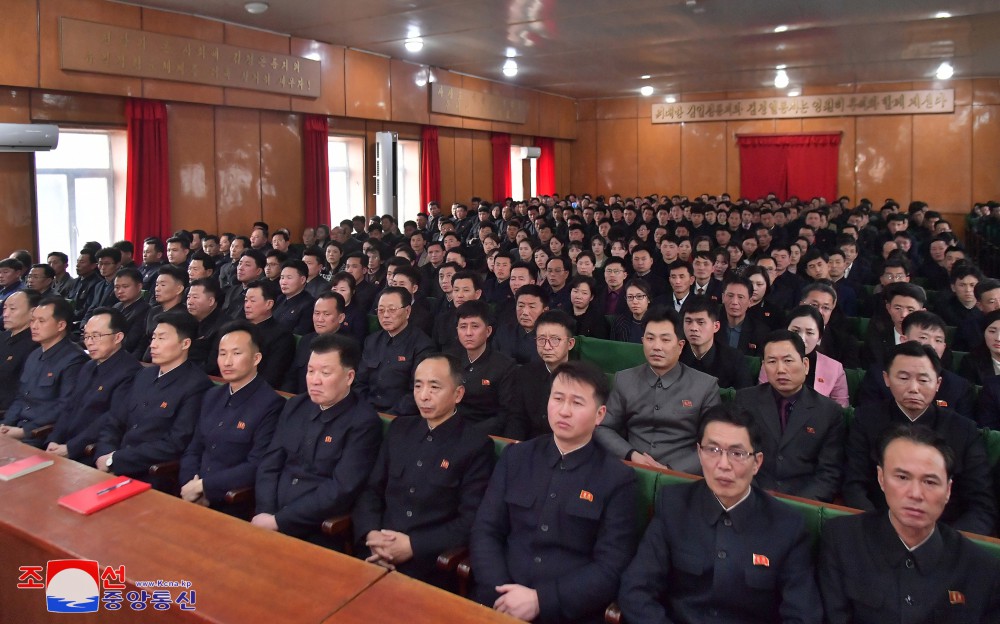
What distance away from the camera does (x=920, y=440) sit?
1860 mm

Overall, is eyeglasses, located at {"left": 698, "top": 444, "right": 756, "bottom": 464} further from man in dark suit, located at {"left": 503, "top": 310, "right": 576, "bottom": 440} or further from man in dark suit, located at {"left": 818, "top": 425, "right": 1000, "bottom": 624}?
man in dark suit, located at {"left": 503, "top": 310, "right": 576, "bottom": 440}

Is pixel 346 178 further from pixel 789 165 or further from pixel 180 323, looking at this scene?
pixel 789 165

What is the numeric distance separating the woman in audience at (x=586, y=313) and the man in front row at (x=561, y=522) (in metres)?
2.51

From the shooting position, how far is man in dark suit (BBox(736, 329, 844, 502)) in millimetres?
2789

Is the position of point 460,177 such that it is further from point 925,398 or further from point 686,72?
point 925,398

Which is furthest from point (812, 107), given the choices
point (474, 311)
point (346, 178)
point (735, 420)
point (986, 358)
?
point (735, 420)

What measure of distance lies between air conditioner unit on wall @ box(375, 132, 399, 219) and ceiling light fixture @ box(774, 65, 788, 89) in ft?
21.9

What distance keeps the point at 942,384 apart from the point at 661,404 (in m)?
1.25

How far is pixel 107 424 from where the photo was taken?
351 cm

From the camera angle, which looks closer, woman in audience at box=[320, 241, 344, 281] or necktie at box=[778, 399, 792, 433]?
necktie at box=[778, 399, 792, 433]

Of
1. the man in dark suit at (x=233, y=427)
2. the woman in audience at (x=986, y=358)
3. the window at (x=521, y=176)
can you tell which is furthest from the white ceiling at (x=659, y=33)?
the man in dark suit at (x=233, y=427)

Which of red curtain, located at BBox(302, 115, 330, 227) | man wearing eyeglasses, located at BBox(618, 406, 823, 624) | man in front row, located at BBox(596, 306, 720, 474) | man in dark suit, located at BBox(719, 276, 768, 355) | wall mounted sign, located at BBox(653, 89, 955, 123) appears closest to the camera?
man wearing eyeglasses, located at BBox(618, 406, 823, 624)

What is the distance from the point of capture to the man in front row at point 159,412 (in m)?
3.23

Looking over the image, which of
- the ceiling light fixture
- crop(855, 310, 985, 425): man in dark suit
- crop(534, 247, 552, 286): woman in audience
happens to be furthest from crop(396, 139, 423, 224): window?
crop(855, 310, 985, 425): man in dark suit
